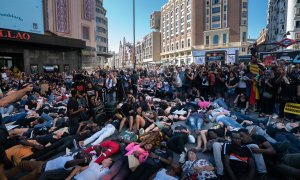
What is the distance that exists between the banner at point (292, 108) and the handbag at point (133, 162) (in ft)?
19.8

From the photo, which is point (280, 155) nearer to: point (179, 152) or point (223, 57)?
point (179, 152)

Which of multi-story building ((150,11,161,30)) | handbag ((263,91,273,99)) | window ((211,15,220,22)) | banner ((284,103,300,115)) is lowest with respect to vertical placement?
banner ((284,103,300,115))

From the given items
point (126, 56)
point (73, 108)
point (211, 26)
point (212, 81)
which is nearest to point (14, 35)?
point (73, 108)

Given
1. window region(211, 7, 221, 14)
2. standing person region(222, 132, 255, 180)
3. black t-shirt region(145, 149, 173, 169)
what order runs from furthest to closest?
window region(211, 7, 221, 14) → black t-shirt region(145, 149, 173, 169) → standing person region(222, 132, 255, 180)

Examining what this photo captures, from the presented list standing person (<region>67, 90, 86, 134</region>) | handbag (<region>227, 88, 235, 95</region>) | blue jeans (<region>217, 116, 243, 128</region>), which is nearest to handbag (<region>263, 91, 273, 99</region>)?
handbag (<region>227, 88, 235, 95</region>)

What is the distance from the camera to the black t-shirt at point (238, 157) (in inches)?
139

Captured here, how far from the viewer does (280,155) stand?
144 inches

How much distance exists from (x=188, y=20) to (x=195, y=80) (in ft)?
165

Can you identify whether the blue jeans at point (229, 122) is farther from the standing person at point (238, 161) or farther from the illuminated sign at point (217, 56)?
the illuminated sign at point (217, 56)

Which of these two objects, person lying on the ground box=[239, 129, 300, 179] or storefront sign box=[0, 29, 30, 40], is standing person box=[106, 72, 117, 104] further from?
storefront sign box=[0, 29, 30, 40]

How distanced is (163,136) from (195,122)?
1.79 meters

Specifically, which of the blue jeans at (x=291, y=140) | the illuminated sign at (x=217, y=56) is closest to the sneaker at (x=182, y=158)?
the blue jeans at (x=291, y=140)

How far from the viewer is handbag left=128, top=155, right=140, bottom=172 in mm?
3698

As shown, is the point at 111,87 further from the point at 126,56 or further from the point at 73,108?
the point at 126,56
